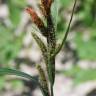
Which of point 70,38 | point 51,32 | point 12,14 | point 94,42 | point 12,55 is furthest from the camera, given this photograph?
point 70,38

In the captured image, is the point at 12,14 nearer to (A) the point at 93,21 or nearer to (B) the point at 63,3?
(B) the point at 63,3

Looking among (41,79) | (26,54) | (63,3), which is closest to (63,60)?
(26,54)

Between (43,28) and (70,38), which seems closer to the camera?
(43,28)

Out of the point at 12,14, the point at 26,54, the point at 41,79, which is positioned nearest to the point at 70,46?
the point at 26,54

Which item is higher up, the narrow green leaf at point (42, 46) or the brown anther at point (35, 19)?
the brown anther at point (35, 19)

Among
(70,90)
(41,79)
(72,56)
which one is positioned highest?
(72,56)

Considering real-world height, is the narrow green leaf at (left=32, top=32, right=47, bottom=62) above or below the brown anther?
below

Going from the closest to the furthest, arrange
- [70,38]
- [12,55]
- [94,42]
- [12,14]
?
1. [94,42]
2. [12,55]
3. [12,14]
4. [70,38]

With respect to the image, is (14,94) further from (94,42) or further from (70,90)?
(94,42)

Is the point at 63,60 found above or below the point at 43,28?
above
